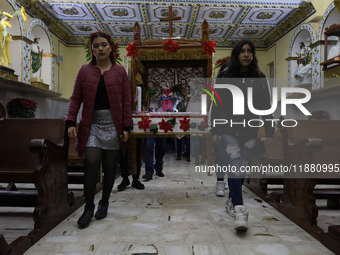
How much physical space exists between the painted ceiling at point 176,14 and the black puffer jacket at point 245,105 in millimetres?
6905

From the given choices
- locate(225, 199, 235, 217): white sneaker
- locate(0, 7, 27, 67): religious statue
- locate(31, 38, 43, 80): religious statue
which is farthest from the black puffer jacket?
locate(31, 38, 43, 80): religious statue

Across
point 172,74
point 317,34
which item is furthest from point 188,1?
point 172,74

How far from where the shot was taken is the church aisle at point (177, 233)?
6.56 feet

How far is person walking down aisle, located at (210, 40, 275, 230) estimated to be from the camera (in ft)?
7.96

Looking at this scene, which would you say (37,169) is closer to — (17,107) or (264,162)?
(264,162)

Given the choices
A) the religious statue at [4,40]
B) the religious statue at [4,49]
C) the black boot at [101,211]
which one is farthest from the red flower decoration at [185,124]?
the religious statue at [4,49]

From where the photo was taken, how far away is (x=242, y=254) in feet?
6.30

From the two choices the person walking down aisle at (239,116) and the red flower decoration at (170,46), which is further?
the red flower decoration at (170,46)

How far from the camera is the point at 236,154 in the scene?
241 centimetres

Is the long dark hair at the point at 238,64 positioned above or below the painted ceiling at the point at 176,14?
below

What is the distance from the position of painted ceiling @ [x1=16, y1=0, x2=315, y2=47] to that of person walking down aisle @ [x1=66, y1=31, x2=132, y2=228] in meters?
6.70

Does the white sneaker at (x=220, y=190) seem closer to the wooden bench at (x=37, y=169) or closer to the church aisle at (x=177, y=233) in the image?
the church aisle at (x=177, y=233)

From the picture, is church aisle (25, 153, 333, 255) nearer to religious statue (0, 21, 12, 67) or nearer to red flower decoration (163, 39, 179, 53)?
red flower decoration (163, 39, 179, 53)

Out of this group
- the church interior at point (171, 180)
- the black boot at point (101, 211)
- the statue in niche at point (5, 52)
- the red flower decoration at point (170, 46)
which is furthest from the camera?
the statue in niche at point (5, 52)
